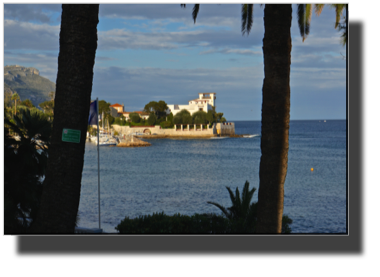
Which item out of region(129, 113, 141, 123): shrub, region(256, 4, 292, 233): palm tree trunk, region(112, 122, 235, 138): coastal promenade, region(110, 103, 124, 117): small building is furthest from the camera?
region(110, 103, 124, 117): small building

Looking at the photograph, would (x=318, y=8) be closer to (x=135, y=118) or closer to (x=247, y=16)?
(x=247, y=16)

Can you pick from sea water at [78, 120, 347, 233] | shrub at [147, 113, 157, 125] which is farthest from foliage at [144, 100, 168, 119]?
sea water at [78, 120, 347, 233]

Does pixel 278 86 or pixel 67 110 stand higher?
pixel 278 86

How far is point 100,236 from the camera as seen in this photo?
4.04 meters

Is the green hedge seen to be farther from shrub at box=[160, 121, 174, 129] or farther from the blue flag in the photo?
shrub at box=[160, 121, 174, 129]

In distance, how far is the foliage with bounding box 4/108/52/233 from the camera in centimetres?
545

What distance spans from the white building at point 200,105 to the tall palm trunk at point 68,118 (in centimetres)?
11299

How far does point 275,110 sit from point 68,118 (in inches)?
114

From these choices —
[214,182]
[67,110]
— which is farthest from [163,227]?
[214,182]

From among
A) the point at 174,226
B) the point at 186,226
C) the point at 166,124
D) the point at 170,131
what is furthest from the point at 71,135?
the point at 166,124

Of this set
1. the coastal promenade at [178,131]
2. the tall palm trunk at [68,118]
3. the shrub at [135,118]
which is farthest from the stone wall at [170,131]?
the tall palm trunk at [68,118]

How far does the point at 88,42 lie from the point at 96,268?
2543 mm

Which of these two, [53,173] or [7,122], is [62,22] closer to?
[53,173]

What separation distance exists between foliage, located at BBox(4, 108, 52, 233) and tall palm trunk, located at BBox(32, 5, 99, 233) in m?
1.42
